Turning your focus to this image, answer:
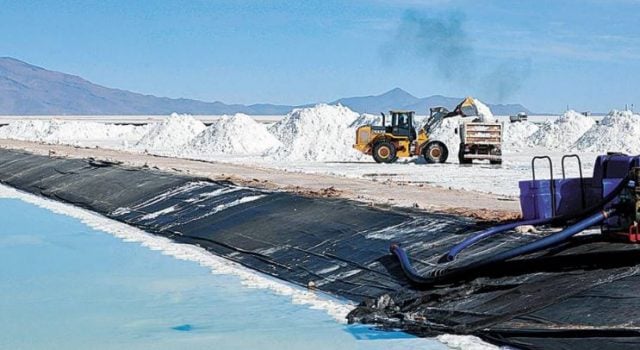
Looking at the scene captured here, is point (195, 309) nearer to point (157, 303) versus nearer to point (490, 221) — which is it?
point (157, 303)

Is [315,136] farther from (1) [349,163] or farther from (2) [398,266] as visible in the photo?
(2) [398,266]

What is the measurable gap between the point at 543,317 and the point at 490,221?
4.46 meters

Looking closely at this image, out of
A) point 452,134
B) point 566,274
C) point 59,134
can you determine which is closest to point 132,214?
point 566,274

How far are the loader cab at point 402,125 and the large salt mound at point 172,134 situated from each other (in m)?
17.3

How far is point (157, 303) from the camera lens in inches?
474

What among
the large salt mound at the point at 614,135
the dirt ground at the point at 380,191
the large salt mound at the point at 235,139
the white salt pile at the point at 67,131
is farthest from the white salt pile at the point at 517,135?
the white salt pile at the point at 67,131

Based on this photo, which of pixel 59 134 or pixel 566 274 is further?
pixel 59 134

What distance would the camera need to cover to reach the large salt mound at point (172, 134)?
163ft

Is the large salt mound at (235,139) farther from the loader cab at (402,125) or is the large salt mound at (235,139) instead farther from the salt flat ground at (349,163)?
the loader cab at (402,125)

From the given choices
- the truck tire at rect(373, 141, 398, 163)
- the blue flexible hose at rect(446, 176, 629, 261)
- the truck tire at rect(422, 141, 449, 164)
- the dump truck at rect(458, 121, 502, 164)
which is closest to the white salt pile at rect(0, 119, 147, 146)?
the truck tire at rect(373, 141, 398, 163)

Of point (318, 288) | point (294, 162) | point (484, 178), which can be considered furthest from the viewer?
point (294, 162)

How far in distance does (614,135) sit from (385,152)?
41.1 ft

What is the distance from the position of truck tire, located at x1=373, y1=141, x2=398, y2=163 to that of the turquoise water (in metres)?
16.0

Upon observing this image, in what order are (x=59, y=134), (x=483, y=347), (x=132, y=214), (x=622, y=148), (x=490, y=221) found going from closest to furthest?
(x=483, y=347) → (x=490, y=221) → (x=132, y=214) → (x=622, y=148) → (x=59, y=134)
